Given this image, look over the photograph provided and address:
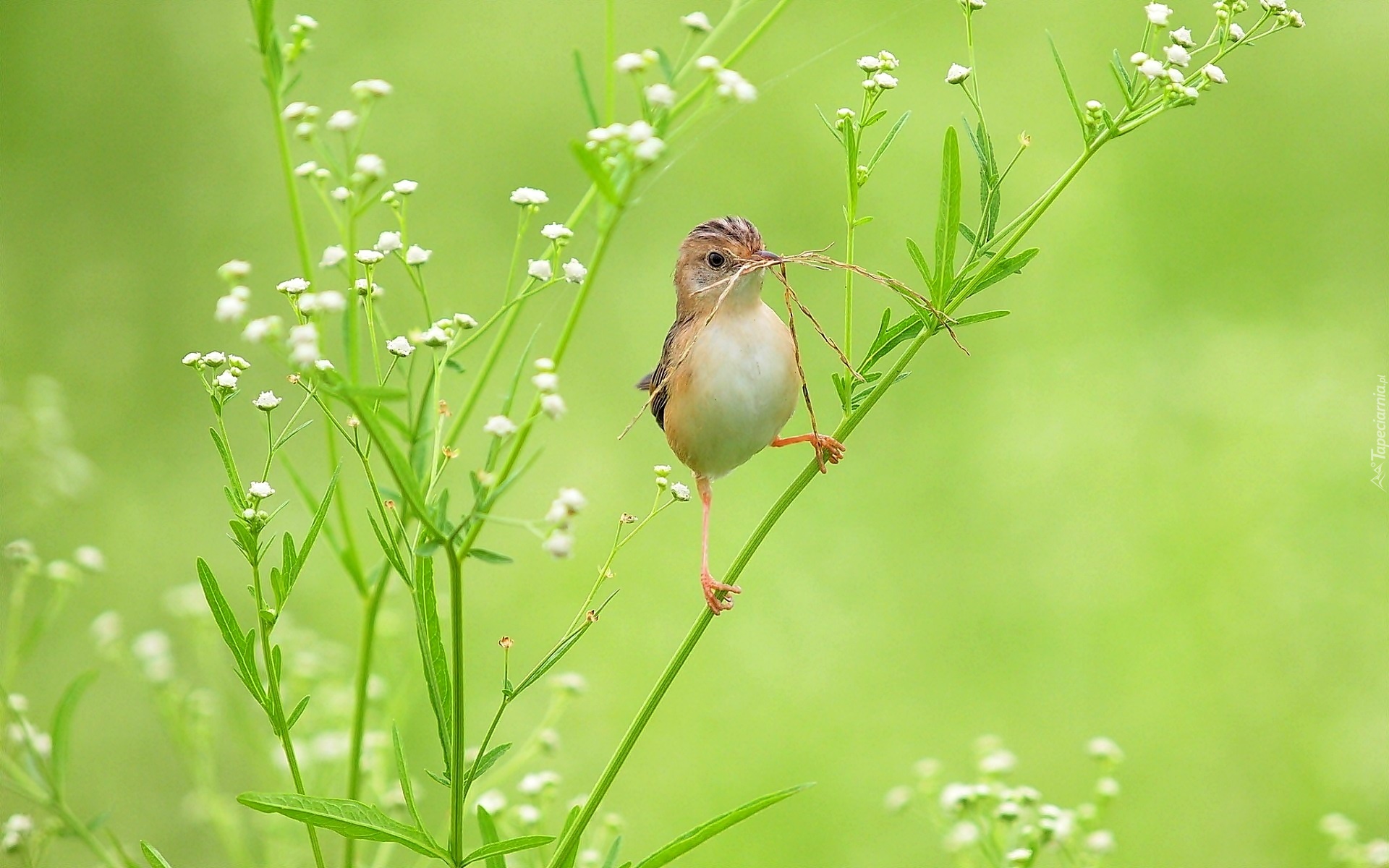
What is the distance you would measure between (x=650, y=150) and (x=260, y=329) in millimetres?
507

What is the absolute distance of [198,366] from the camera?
7.28 feet

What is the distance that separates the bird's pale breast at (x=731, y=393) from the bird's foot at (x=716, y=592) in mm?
223

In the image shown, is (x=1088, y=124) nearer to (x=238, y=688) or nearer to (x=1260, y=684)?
(x=238, y=688)

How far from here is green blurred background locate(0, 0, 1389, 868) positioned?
18.7ft

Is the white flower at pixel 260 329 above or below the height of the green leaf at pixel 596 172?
below

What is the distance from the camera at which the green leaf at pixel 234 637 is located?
6.57 feet

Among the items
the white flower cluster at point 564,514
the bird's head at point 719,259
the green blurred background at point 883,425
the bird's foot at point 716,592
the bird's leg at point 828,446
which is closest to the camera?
the white flower cluster at point 564,514

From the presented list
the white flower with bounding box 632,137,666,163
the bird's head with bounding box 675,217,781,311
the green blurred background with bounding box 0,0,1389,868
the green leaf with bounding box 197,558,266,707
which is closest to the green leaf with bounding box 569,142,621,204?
the white flower with bounding box 632,137,666,163

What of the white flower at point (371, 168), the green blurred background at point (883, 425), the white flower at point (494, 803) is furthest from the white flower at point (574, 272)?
the green blurred background at point (883, 425)

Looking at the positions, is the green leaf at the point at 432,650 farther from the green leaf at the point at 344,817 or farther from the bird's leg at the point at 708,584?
the bird's leg at the point at 708,584

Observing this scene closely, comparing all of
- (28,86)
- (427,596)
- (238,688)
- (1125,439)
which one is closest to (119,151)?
(28,86)

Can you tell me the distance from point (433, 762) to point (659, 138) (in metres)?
4.55

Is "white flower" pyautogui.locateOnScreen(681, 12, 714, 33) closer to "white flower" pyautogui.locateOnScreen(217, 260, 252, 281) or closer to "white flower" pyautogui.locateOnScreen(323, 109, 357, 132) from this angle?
"white flower" pyautogui.locateOnScreen(323, 109, 357, 132)

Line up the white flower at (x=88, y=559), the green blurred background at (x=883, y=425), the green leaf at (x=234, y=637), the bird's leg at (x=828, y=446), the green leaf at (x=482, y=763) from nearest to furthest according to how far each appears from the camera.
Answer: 1. the green leaf at (x=482, y=763)
2. the green leaf at (x=234, y=637)
3. the bird's leg at (x=828, y=446)
4. the white flower at (x=88, y=559)
5. the green blurred background at (x=883, y=425)
